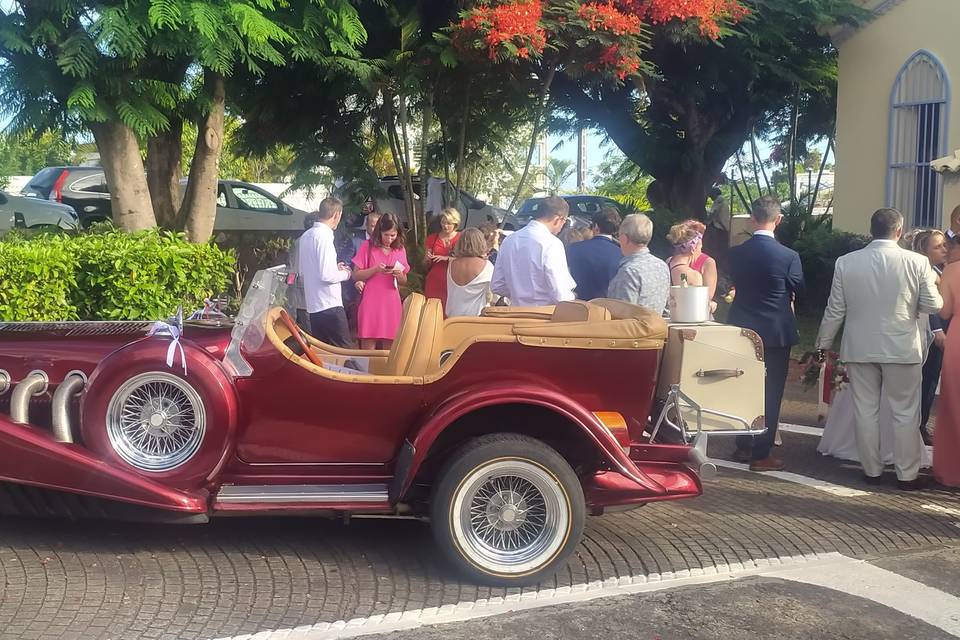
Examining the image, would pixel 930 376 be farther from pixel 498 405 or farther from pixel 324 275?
pixel 324 275

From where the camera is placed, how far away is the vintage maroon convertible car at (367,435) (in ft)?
15.3

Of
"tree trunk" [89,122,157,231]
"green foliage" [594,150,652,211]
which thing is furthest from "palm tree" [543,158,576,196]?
"tree trunk" [89,122,157,231]

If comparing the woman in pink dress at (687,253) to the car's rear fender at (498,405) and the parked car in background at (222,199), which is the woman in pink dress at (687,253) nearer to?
the car's rear fender at (498,405)

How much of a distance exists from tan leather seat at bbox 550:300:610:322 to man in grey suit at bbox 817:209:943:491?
7.05 feet

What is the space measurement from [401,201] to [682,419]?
46.1 ft

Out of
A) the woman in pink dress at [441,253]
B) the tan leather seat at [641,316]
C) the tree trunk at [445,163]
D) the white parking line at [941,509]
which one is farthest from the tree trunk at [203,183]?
the white parking line at [941,509]

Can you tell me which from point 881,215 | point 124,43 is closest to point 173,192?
point 124,43

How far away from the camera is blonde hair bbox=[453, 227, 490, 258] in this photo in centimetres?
764

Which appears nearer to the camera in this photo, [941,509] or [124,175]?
[941,509]

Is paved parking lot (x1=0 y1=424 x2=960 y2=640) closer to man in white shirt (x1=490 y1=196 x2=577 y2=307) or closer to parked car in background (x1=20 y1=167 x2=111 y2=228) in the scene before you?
man in white shirt (x1=490 y1=196 x2=577 y2=307)

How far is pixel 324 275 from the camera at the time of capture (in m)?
8.11

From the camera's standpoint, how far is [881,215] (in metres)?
6.66

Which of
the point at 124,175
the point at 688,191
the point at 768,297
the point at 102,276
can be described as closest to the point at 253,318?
the point at 768,297

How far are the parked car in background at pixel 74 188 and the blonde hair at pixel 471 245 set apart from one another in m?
16.0
